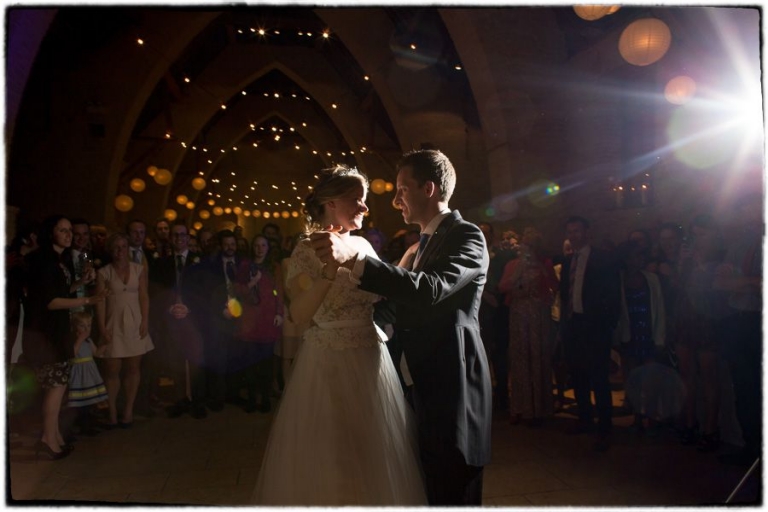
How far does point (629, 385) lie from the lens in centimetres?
405

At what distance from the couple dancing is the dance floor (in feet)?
3.84

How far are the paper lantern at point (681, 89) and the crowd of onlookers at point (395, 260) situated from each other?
230 centimetres

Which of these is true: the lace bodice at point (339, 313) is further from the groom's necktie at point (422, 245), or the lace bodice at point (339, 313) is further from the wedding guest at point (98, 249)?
the wedding guest at point (98, 249)

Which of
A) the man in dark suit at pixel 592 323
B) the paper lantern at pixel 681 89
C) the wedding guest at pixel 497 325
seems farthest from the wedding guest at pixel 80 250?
the paper lantern at pixel 681 89

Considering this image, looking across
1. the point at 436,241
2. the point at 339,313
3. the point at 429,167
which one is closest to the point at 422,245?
the point at 436,241

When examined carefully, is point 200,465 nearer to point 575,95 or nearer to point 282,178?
point 575,95

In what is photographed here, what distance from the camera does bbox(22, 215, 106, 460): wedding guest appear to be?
322cm

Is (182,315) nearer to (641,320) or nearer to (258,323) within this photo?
(258,323)

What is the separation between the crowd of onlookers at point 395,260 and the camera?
128 inches

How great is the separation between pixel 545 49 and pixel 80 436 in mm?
5913

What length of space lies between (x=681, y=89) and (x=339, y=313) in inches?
220

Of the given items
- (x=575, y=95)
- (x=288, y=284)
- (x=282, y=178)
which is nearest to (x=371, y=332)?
(x=288, y=284)

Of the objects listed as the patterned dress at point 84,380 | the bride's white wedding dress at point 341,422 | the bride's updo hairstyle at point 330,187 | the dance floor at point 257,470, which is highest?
the bride's updo hairstyle at point 330,187

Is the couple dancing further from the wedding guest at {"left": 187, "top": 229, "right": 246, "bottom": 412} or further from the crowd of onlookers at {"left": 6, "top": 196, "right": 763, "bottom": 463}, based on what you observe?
the wedding guest at {"left": 187, "top": 229, "right": 246, "bottom": 412}
